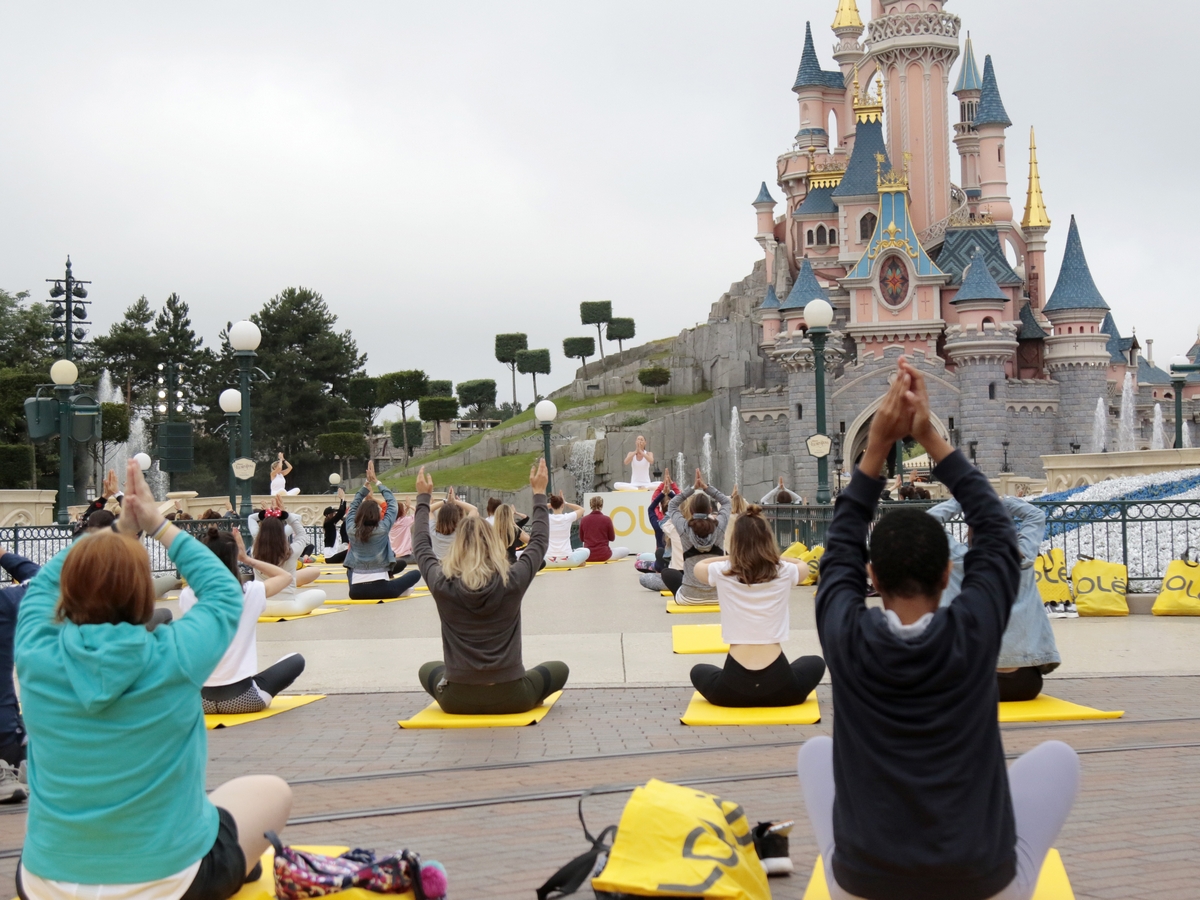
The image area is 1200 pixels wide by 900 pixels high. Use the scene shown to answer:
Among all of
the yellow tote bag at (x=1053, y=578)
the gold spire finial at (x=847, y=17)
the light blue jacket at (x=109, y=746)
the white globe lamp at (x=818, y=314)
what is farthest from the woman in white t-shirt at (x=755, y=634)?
the gold spire finial at (x=847, y=17)

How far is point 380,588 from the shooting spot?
15703mm

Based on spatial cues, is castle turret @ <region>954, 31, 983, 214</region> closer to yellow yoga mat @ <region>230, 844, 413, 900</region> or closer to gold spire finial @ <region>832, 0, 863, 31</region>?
gold spire finial @ <region>832, 0, 863, 31</region>

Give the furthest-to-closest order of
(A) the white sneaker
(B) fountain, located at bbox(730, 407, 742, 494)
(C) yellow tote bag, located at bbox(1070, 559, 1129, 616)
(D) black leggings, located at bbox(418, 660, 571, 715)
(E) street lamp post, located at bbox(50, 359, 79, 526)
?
(B) fountain, located at bbox(730, 407, 742, 494) < (E) street lamp post, located at bbox(50, 359, 79, 526) < (C) yellow tote bag, located at bbox(1070, 559, 1129, 616) < (D) black leggings, located at bbox(418, 660, 571, 715) < (A) the white sneaker

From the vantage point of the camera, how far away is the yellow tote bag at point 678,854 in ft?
12.7

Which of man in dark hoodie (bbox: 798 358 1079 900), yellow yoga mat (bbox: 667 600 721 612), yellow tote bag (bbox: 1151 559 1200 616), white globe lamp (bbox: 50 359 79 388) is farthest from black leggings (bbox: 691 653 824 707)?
white globe lamp (bbox: 50 359 79 388)

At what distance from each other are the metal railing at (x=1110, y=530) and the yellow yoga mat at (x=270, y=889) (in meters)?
9.10

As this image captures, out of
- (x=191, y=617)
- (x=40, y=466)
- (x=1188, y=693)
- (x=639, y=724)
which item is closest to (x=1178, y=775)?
(x=1188, y=693)

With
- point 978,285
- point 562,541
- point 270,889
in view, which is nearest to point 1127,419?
point 978,285

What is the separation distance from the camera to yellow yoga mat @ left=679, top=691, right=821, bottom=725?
748 cm

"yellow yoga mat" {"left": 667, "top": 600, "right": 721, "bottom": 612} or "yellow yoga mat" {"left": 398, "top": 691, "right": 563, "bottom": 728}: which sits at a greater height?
"yellow yoga mat" {"left": 667, "top": 600, "right": 721, "bottom": 612}

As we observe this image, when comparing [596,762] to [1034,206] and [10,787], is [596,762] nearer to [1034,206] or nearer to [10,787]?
[10,787]

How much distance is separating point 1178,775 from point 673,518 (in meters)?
7.49

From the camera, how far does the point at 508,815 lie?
5.50m

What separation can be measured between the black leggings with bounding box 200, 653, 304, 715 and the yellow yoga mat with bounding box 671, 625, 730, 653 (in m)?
3.55
